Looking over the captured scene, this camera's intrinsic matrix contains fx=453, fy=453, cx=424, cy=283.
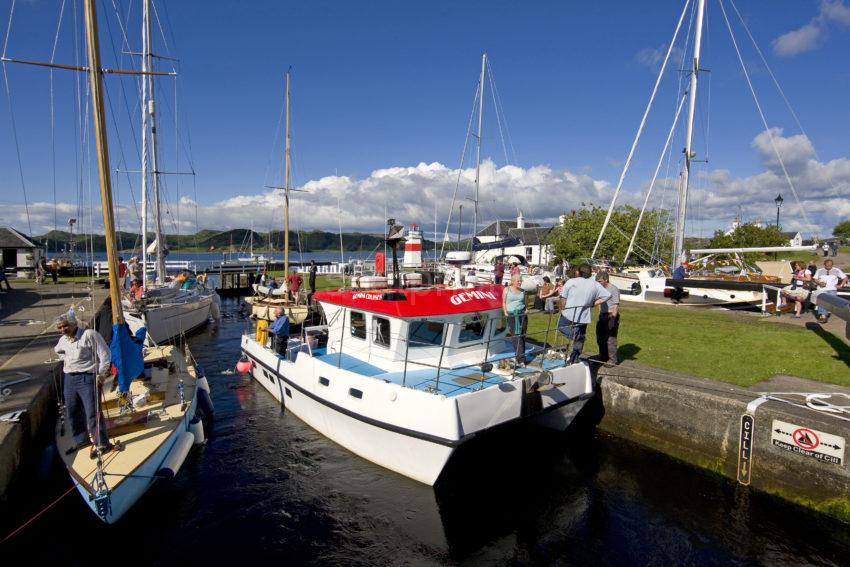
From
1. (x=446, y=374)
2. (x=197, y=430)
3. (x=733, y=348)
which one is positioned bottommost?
(x=197, y=430)

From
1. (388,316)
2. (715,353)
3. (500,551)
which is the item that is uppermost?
(388,316)

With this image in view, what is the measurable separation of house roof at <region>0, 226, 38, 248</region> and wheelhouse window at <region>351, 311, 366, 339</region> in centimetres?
3632

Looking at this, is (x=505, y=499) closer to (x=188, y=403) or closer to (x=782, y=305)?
(x=188, y=403)

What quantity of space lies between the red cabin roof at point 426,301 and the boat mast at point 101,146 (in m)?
4.03

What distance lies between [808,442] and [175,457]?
9.68 m

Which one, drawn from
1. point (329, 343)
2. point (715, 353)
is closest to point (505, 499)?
point (329, 343)

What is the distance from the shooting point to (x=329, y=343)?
10.4 meters

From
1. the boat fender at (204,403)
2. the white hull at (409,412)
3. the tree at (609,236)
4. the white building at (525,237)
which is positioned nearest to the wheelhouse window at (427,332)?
the white hull at (409,412)

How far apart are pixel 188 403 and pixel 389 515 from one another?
13.9ft

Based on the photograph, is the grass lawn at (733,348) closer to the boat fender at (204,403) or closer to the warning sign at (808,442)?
the warning sign at (808,442)

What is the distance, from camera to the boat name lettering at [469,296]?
845 cm

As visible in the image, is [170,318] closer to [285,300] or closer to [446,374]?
[285,300]

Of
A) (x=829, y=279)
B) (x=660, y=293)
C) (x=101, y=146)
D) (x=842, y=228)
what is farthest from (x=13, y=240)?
(x=842, y=228)

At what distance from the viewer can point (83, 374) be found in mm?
6352
